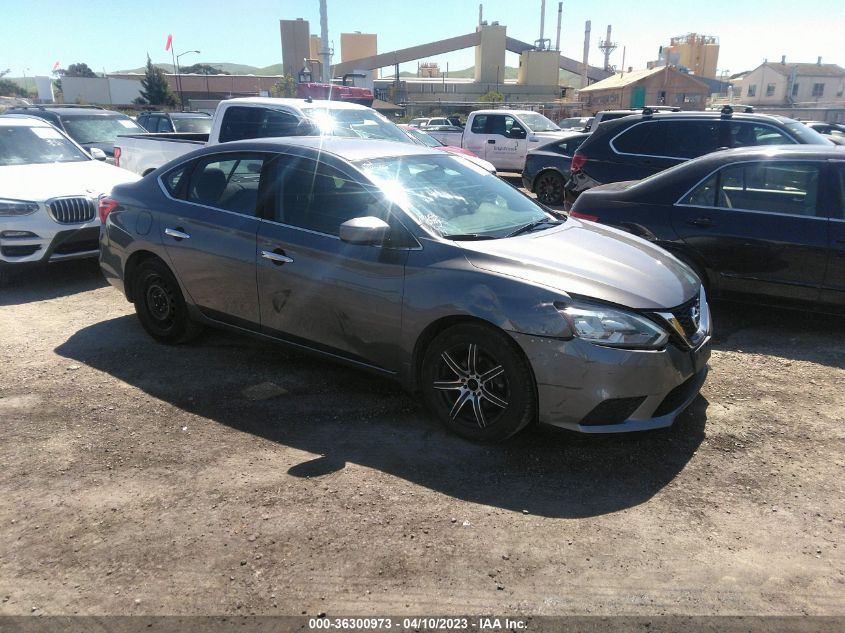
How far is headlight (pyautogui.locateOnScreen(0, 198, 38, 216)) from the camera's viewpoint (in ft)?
22.2

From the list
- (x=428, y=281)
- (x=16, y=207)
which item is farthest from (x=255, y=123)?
(x=428, y=281)

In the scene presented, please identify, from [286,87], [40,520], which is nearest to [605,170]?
[40,520]

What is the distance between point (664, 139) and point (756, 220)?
142 inches

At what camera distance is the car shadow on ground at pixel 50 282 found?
6.84 m

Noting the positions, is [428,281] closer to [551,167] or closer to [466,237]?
[466,237]

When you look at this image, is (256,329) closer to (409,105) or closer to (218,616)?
(218,616)

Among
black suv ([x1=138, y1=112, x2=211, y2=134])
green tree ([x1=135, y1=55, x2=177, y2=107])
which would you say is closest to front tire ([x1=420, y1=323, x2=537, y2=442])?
black suv ([x1=138, y1=112, x2=211, y2=134])

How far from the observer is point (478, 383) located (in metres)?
3.63

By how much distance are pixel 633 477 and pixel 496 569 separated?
3.57 ft

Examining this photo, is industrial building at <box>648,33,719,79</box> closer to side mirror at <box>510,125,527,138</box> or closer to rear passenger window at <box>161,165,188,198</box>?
side mirror at <box>510,125,527,138</box>

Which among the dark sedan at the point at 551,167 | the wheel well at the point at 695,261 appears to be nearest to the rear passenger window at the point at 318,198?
the wheel well at the point at 695,261

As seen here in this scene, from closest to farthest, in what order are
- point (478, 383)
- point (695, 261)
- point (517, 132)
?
point (478, 383)
point (695, 261)
point (517, 132)

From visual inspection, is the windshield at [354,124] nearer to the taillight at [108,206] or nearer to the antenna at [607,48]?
the taillight at [108,206]

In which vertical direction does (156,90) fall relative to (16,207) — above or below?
above
